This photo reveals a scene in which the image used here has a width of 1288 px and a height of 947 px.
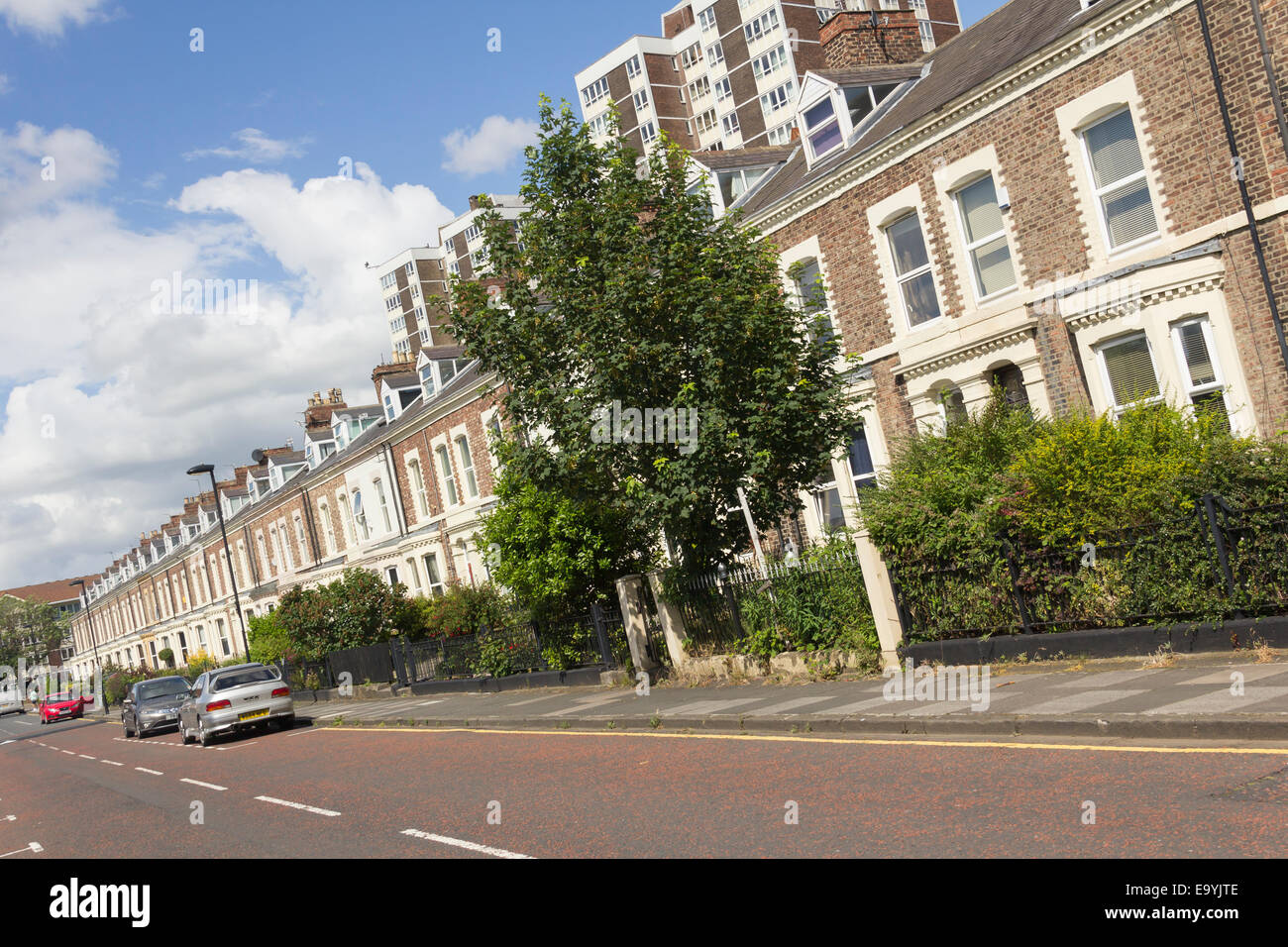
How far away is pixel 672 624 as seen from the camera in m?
16.8

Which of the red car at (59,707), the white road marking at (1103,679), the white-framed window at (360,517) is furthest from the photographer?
the red car at (59,707)

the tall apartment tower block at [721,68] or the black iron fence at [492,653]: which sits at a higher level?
the tall apartment tower block at [721,68]

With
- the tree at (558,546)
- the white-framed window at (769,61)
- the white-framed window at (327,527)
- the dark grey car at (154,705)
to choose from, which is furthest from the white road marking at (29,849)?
the white-framed window at (769,61)

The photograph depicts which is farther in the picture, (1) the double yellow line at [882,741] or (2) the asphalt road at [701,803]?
Result: (1) the double yellow line at [882,741]

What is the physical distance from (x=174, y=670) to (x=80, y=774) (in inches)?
1692

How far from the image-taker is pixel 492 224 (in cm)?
1551

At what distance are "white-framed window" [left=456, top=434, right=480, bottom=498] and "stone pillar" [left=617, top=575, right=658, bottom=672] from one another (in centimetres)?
1654

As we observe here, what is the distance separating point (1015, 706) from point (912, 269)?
1183 cm

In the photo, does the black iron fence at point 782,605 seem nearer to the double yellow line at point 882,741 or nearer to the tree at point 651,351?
the tree at point 651,351

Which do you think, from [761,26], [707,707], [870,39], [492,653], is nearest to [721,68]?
[761,26]

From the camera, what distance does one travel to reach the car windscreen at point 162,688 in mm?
32250

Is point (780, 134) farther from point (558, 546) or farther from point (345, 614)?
point (558, 546)

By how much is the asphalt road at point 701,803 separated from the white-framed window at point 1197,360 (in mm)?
8722

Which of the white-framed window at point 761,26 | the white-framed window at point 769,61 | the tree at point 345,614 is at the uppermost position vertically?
the white-framed window at point 761,26
